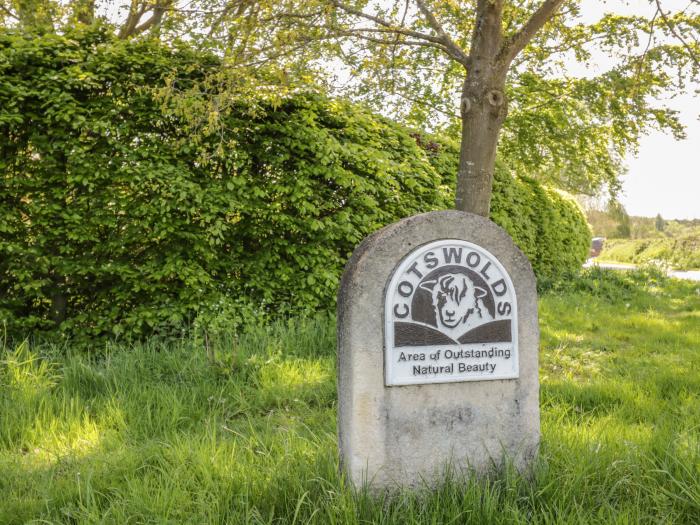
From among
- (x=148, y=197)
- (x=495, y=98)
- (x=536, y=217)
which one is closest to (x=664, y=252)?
(x=536, y=217)

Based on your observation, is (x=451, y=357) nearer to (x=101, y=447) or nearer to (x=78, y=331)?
(x=101, y=447)

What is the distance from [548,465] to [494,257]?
0.97m

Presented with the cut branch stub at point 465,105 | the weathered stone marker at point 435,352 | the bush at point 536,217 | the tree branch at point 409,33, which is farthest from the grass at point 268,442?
the bush at point 536,217

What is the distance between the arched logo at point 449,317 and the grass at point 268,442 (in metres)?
0.49

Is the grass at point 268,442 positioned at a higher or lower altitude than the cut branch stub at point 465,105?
lower

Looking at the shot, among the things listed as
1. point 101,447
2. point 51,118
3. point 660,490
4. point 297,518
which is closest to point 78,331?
point 51,118

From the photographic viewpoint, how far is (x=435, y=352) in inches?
97.0

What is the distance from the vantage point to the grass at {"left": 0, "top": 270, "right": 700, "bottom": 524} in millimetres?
2248

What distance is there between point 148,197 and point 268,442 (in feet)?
8.67

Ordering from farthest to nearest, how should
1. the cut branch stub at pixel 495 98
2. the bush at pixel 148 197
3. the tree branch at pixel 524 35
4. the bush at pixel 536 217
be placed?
1. the bush at pixel 536 217
2. the tree branch at pixel 524 35
3. the cut branch stub at pixel 495 98
4. the bush at pixel 148 197

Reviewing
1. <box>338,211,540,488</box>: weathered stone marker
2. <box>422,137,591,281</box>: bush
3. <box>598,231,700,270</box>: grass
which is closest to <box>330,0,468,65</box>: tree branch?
<box>422,137,591,281</box>: bush

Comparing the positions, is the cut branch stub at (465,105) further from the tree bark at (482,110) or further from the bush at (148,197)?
the bush at (148,197)

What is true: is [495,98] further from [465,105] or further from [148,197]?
[148,197]

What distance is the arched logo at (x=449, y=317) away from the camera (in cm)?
240
